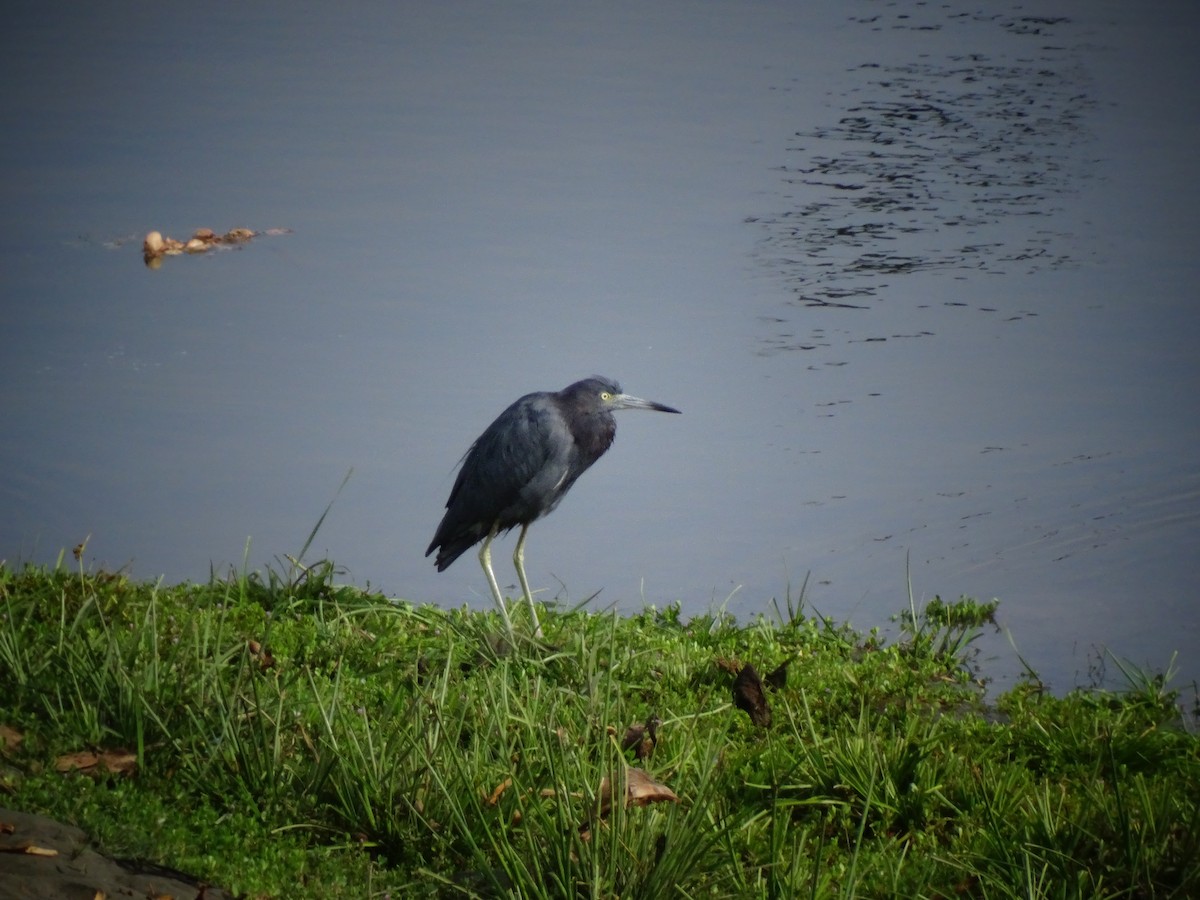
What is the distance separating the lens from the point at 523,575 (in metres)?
4.92

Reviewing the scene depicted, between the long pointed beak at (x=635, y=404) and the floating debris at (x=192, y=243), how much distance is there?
303 cm

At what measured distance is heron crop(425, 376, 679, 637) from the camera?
506 cm

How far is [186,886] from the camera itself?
2588 mm

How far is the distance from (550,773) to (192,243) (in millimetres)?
5277

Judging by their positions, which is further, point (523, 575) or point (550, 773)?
point (523, 575)

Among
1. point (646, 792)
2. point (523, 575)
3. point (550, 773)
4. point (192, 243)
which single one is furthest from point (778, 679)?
point (192, 243)

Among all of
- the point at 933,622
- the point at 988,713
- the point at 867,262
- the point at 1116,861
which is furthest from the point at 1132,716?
the point at 867,262

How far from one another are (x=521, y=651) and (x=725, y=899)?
5.65 feet

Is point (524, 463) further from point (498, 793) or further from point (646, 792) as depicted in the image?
point (646, 792)

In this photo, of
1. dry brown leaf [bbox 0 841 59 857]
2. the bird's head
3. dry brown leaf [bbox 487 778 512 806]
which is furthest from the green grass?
the bird's head

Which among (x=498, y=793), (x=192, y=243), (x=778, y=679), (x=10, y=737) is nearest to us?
(x=498, y=793)

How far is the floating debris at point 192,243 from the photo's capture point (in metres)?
7.32

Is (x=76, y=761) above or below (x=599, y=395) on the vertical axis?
below

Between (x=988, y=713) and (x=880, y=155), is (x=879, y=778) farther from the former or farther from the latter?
(x=880, y=155)
